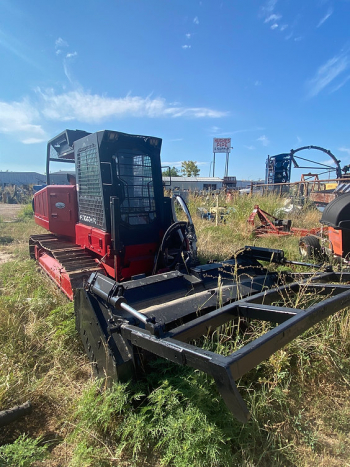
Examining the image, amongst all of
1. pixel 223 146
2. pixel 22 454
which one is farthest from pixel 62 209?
pixel 223 146

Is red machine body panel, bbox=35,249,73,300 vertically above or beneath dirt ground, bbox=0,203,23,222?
above

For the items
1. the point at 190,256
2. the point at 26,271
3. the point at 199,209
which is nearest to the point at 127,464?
the point at 190,256

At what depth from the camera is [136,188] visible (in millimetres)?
4422

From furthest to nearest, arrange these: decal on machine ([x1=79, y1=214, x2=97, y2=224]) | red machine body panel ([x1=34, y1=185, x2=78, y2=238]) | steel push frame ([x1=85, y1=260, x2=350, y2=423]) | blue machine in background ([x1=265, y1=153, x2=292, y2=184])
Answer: blue machine in background ([x1=265, y1=153, x2=292, y2=184]), red machine body panel ([x1=34, y1=185, x2=78, y2=238]), decal on machine ([x1=79, y1=214, x2=97, y2=224]), steel push frame ([x1=85, y1=260, x2=350, y2=423])

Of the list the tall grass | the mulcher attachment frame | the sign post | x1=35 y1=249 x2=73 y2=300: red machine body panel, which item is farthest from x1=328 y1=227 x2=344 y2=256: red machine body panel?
the sign post

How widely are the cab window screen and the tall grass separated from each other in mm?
1864

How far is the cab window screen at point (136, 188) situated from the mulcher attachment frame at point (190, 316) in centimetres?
146

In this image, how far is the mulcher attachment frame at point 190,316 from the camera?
61.1 inches

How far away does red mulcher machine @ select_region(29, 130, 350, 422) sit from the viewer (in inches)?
71.7

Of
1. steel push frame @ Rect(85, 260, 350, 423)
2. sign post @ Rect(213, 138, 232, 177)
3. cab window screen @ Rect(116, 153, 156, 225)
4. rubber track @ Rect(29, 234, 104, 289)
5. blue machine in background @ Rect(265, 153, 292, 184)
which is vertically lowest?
rubber track @ Rect(29, 234, 104, 289)

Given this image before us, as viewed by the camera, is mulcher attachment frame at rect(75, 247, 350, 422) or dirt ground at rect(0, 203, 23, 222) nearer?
mulcher attachment frame at rect(75, 247, 350, 422)

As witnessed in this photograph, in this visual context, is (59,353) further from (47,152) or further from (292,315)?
(47,152)

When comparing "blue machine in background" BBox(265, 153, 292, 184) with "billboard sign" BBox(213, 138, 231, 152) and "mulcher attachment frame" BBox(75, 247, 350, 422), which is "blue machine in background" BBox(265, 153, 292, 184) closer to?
"mulcher attachment frame" BBox(75, 247, 350, 422)

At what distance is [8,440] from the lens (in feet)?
7.03
